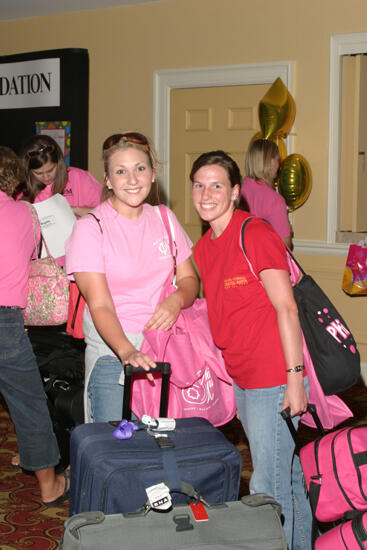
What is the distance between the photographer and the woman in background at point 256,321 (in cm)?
206

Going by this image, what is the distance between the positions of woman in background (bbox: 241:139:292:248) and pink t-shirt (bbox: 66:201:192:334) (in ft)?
8.44

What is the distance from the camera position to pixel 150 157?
224 centimetres

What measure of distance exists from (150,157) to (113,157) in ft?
0.40

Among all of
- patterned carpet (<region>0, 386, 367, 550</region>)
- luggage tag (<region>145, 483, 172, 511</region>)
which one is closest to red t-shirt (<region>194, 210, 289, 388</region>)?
luggage tag (<region>145, 483, 172, 511</region>)

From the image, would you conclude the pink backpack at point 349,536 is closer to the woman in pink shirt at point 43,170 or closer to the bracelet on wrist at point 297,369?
the bracelet on wrist at point 297,369

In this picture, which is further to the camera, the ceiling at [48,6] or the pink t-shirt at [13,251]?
the ceiling at [48,6]

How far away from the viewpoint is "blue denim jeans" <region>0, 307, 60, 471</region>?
2.94 m

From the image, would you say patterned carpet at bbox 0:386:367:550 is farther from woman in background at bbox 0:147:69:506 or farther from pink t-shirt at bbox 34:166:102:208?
pink t-shirt at bbox 34:166:102:208

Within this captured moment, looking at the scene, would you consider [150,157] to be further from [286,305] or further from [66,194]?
[66,194]

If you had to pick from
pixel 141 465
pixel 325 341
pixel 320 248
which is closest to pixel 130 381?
pixel 141 465

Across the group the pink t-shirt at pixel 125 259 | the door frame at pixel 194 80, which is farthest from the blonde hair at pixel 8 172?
the door frame at pixel 194 80

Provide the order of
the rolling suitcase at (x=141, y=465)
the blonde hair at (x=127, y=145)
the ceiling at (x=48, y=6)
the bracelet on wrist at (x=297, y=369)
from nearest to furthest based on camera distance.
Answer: the rolling suitcase at (x=141, y=465) < the bracelet on wrist at (x=297, y=369) < the blonde hair at (x=127, y=145) < the ceiling at (x=48, y=6)

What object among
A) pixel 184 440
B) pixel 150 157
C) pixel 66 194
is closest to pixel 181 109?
pixel 66 194

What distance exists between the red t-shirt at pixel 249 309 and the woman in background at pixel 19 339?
1.09 metres
